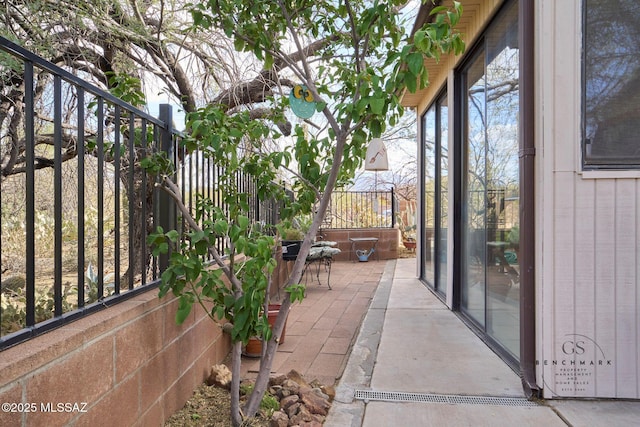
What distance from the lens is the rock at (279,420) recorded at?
2102 millimetres

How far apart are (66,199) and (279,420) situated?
2031mm

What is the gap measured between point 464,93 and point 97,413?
3.99 m

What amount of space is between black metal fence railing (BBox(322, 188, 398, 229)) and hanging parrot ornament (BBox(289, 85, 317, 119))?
7.81m

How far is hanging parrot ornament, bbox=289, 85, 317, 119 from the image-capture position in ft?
8.10

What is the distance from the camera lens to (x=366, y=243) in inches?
400

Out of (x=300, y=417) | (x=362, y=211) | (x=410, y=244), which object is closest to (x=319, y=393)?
(x=300, y=417)

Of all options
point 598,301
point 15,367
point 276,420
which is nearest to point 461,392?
point 598,301

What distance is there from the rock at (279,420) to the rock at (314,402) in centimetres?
17

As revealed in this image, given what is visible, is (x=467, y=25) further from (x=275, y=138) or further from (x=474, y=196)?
(x=275, y=138)

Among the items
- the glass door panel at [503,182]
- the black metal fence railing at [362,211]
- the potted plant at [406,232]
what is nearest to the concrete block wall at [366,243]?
the black metal fence railing at [362,211]

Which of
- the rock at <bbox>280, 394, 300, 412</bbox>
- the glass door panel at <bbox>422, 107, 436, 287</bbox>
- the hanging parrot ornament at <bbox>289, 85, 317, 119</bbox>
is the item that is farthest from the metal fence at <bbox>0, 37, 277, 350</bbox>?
the glass door panel at <bbox>422, 107, 436, 287</bbox>

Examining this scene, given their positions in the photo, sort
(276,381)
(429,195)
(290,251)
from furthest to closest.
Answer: (429,195)
(290,251)
(276,381)

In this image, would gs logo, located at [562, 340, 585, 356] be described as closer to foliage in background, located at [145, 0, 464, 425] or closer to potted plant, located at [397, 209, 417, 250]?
foliage in background, located at [145, 0, 464, 425]

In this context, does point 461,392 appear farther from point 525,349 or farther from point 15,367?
point 15,367
